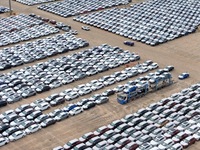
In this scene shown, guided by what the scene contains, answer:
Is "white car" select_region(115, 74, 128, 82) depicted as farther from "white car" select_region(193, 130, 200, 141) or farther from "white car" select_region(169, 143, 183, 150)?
"white car" select_region(169, 143, 183, 150)

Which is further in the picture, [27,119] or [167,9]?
[167,9]

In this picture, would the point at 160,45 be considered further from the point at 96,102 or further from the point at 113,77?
the point at 96,102

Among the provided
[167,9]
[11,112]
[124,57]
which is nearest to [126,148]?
[11,112]

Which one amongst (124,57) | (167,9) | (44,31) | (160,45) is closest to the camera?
(124,57)

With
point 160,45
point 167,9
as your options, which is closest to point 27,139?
point 160,45

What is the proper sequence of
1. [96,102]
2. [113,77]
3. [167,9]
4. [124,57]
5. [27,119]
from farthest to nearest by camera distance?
[167,9], [124,57], [113,77], [96,102], [27,119]

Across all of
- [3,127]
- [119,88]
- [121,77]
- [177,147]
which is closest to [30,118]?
[3,127]

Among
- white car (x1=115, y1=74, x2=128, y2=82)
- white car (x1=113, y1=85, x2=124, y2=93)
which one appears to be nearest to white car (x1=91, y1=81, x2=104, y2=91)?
white car (x1=113, y1=85, x2=124, y2=93)

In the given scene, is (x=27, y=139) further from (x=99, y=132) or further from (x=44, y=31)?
(x=44, y=31)
